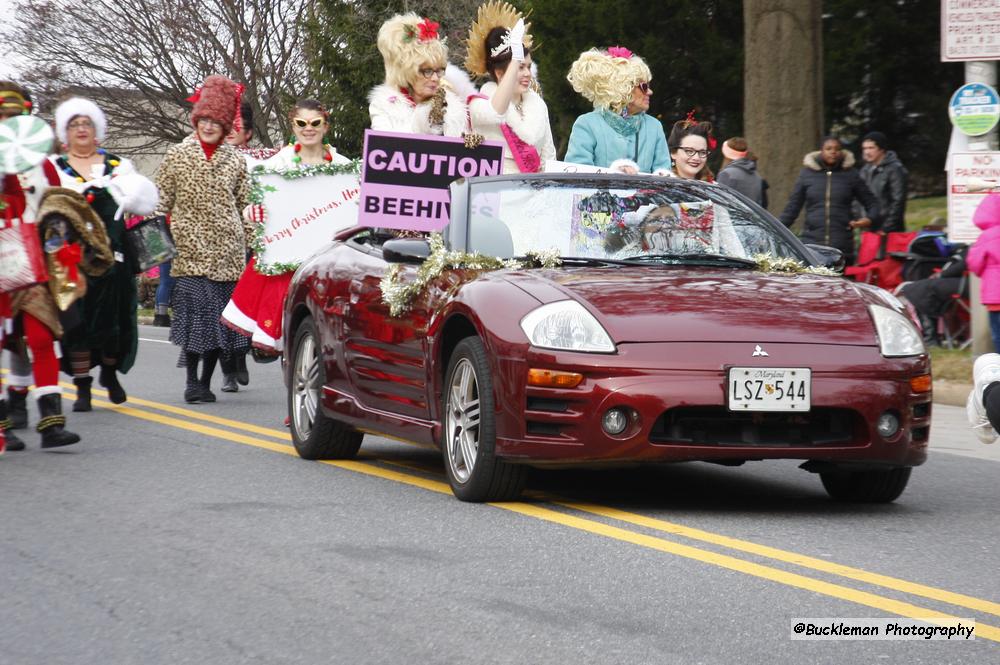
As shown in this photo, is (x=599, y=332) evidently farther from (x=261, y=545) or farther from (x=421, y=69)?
(x=421, y=69)

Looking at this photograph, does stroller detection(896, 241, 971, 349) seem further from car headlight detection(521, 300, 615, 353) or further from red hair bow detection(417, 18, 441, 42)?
car headlight detection(521, 300, 615, 353)

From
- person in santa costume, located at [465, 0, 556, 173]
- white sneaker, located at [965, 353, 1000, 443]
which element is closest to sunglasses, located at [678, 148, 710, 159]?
person in santa costume, located at [465, 0, 556, 173]

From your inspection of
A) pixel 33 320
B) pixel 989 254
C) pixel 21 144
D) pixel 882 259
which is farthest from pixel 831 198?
pixel 21 144

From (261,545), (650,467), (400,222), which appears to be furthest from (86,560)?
(400,222)

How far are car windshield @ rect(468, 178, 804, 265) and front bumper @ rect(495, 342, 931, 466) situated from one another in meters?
0.99

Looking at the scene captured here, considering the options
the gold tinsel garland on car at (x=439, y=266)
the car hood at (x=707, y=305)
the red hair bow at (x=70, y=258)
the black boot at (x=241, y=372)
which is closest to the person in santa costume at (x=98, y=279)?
the black boot at (x=241, y=372)

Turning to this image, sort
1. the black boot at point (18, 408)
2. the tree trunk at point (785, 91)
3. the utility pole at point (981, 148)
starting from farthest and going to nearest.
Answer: the tree trunk at point (785, 91) → the utility pole at point (981, 148) → the black boot at point (18, 408)

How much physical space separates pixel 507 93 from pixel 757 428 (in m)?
4.16

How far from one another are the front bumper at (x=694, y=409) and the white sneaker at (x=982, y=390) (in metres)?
0.46

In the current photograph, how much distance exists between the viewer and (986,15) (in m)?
13.1

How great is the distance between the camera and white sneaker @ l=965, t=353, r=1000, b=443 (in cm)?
735

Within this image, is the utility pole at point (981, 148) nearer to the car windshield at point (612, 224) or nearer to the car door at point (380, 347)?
the car windshield at point (612, 224)

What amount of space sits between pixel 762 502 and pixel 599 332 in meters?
1.26

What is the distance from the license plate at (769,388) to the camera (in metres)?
6.81
